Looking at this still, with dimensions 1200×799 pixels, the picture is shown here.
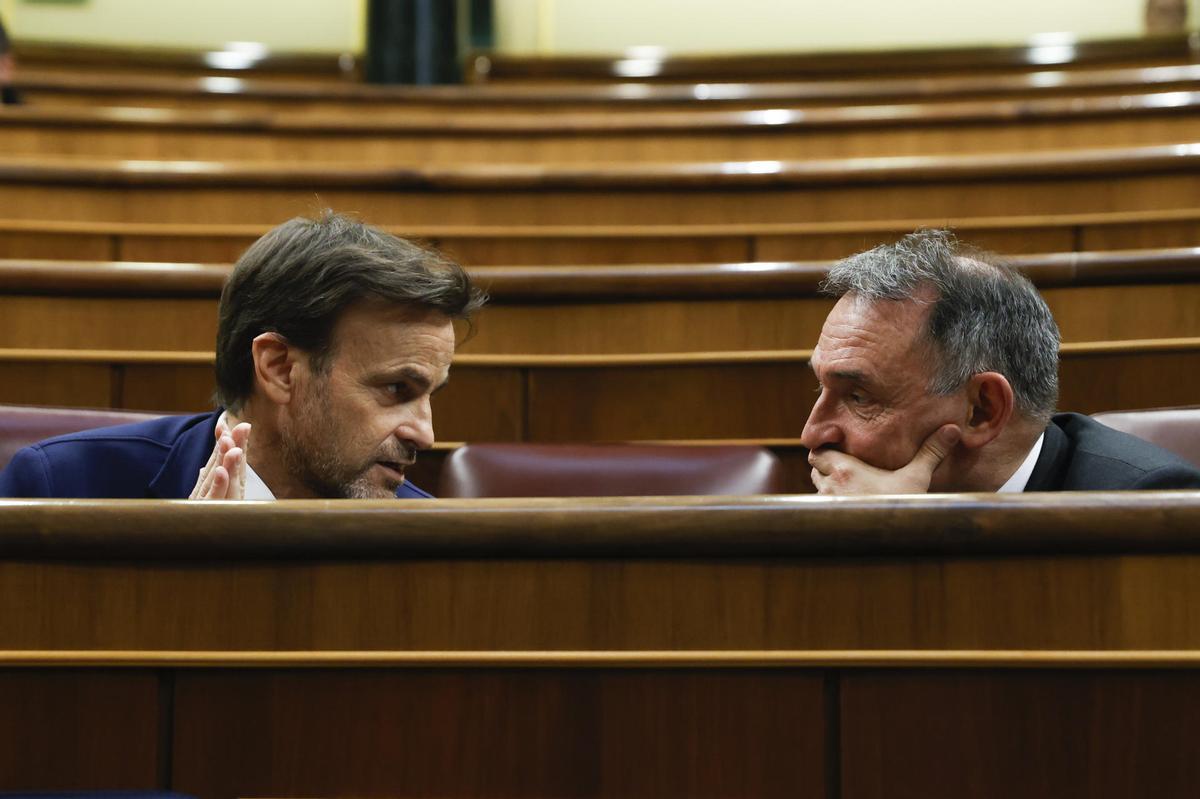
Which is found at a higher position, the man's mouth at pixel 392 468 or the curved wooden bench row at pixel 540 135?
the curved wooden bench row at pixel 540 135

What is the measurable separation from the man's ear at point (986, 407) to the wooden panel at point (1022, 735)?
0.66ft

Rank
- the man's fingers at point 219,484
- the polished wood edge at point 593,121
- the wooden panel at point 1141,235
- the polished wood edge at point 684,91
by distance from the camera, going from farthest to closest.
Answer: the polished wood edge at point 684,91 → the polished wood edge at point 593,121 → the wooden panel at point 1141,235 → the man's fingers at point 219,484

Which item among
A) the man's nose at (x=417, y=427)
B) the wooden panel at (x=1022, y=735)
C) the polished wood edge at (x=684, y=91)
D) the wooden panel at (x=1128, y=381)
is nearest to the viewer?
the wooden panel at (x=1022, y=735)

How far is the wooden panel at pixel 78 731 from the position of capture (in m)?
0.30

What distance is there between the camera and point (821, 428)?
1.68 feet

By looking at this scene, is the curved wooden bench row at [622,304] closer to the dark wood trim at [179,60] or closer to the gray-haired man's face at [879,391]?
the gray-haired man's face at [879,391]

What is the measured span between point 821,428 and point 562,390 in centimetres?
21

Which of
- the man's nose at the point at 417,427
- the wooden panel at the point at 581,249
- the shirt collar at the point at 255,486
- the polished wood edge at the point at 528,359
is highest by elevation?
the wooden panel at the point at 581,249

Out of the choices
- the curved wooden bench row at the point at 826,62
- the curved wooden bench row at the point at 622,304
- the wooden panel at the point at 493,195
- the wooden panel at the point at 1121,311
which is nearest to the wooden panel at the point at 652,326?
the curved wooden bench row at the point at 622,304

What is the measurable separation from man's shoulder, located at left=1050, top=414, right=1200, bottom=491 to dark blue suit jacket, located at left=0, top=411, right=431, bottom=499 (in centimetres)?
27

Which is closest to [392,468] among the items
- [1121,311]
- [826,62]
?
[1121,311]

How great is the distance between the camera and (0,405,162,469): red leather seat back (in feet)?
1.79

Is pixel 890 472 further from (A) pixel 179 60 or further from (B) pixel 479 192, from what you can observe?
(A) pixel 179 60

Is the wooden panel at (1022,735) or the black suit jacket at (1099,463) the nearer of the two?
the wooden panel at (1022,735)
